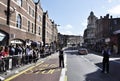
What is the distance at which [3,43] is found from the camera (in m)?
33.9

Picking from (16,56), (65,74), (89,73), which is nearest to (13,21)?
(16,56)

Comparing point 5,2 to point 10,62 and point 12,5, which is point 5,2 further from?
point 10,62

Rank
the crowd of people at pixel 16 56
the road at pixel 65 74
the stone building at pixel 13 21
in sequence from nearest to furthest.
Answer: the road at pixel 65 74 → the crowd of people at pixel 16 56 → the stone building at pixel 13 21

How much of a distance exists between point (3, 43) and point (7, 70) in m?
14.0

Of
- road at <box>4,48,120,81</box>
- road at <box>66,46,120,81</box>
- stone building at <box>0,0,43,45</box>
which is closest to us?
road at <box>4,48,120,81</box>

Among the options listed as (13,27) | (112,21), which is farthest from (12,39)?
(112,21)

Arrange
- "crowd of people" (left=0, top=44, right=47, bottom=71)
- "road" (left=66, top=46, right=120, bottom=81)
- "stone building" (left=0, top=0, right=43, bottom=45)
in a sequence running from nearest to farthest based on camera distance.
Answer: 1. "road" (left=66, top=46, right=120, bottom=81)
2. "crowd of people" (left=0, top=44, right=47, bottom=71)
3. "stone building" (left=0, top=0, right=43, bottom=45)

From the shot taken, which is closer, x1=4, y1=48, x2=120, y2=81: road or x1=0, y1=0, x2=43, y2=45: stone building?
x1=4, y1=48, x2=120, y2=81: road

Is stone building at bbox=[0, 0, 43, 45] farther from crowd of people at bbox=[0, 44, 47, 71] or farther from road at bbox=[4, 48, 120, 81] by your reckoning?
road at bbox=[4, 48, 120, 81]

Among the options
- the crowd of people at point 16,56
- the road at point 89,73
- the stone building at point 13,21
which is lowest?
the road at point 89,73

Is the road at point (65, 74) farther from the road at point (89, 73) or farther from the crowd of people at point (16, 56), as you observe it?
the crowd of people at point (16, 56)

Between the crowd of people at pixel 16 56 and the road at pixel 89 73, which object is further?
the crowd of people at pixel 16 56

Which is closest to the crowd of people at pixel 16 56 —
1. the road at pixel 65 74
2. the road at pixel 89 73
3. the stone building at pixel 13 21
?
the road at pixel 65 74

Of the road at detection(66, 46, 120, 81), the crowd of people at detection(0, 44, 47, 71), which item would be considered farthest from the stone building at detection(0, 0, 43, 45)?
the road at detection(66, 46, 120, 81)
